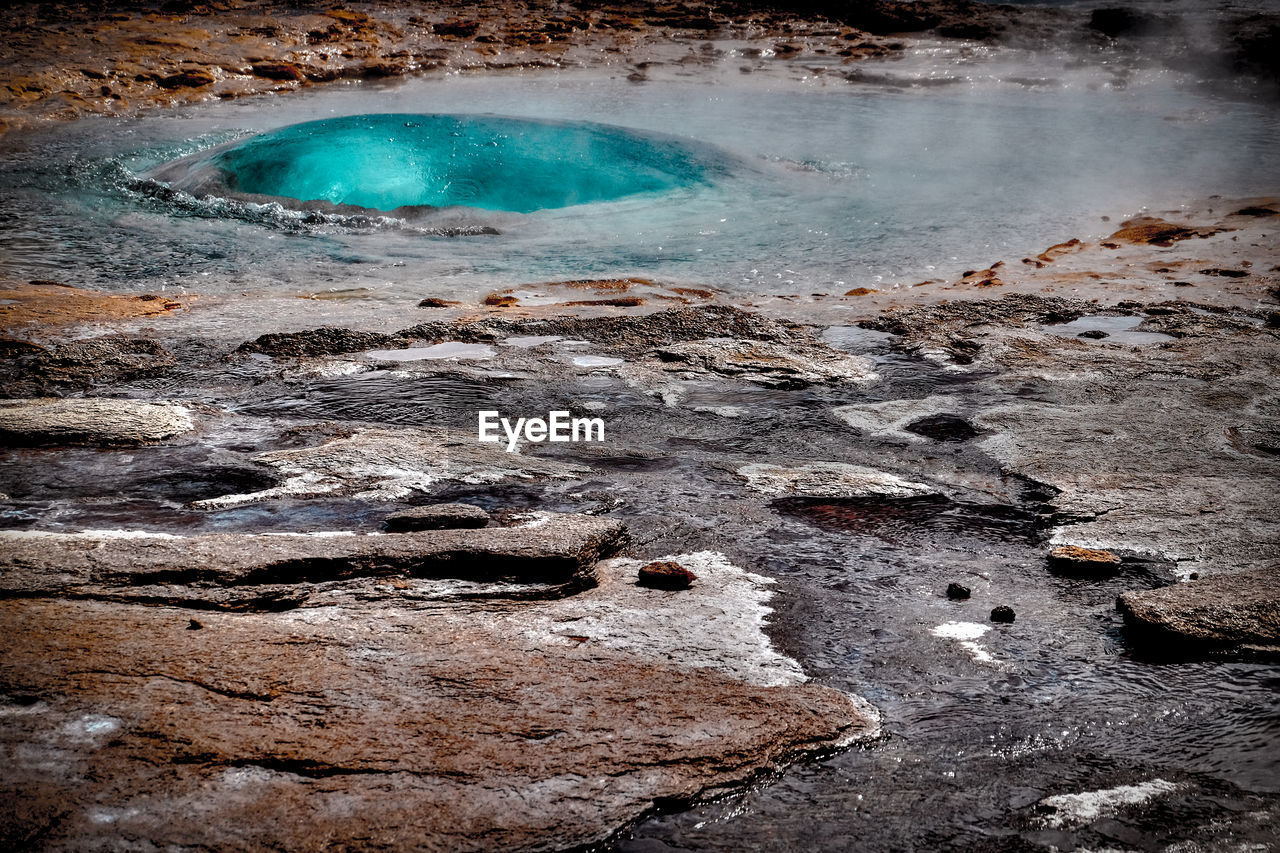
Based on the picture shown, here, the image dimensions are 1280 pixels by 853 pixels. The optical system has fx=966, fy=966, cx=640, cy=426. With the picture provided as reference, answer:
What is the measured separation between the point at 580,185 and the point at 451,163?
93 centimetres

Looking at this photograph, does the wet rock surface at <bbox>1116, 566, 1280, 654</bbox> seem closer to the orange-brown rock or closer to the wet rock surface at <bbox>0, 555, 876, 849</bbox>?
the wet rock surface at <bbox>0, 555, 876, 849</bbox>

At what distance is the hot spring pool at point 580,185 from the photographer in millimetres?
4957

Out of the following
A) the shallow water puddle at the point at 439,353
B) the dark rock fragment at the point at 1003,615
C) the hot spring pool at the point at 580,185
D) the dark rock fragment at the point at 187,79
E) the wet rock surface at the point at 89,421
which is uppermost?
the dark rock fragment at the point at 187,79

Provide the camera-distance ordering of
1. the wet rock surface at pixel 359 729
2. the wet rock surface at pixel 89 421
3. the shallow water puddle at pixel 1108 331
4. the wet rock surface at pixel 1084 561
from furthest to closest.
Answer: the shallow water puddle at pixel 1108 331 → the wet rock surface at pixel 89 421 → the wet rock surface at pixel 1084 561 → the wet rock surface at pixel 359 729

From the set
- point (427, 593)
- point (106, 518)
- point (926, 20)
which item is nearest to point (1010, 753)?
point (427, 593)

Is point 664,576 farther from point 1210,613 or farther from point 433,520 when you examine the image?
point 1210,613

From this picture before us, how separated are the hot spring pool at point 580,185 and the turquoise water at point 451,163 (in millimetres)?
20

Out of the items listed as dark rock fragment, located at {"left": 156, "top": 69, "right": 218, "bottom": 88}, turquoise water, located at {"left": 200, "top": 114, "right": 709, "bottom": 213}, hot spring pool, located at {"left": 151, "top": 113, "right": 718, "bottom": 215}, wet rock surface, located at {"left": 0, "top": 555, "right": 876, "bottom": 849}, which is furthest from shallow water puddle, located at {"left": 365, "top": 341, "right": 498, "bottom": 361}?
dark rock fragment, located at {"left": 156, "top": 69, "right": 218, "bottom": 88}

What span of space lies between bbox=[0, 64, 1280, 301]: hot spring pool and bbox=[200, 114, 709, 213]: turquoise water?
0.07 feet

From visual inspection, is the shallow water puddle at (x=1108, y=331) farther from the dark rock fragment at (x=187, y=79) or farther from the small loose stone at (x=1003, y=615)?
the dark rock fragment at (x=187, y=79)

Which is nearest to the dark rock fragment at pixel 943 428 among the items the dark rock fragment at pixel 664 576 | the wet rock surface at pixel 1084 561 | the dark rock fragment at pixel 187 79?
the wet rock surface at pixel 1084 561

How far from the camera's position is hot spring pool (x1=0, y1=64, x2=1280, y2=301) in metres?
4.96

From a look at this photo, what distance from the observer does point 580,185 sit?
6.73 m

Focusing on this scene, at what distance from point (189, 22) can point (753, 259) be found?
763 centimetres
